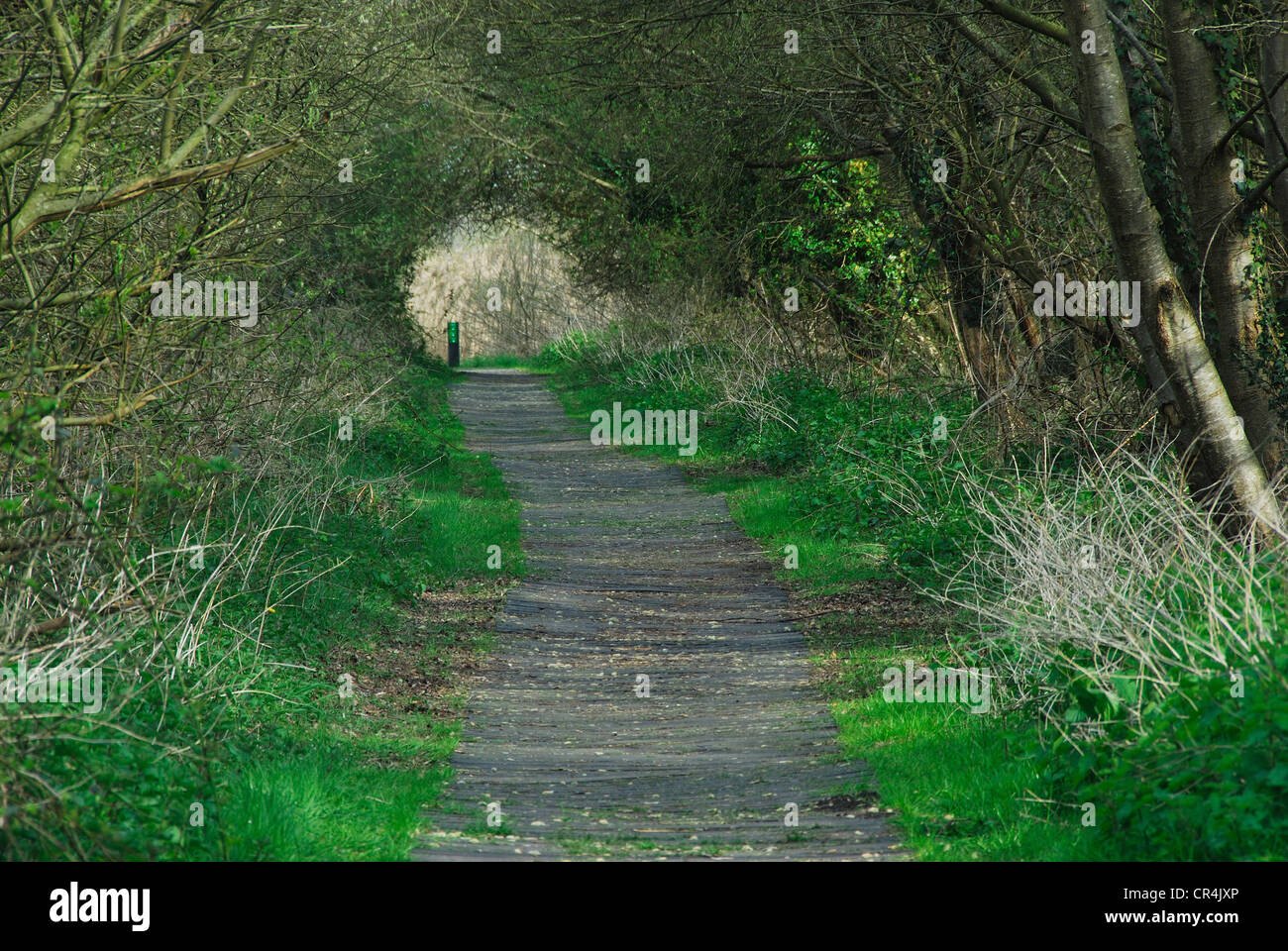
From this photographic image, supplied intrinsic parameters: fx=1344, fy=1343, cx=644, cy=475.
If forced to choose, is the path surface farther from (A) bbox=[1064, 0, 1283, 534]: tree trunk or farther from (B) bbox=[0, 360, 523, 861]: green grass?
(A) bbox=[1064, 0, 1283, 534]: tree trunk

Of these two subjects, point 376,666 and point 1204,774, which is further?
point 376,666

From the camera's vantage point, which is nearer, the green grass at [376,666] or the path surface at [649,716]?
the green grass at [376,666]

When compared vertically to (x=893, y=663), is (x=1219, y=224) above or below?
above

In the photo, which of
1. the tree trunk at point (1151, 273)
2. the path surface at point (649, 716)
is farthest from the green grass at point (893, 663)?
the tree trunk at point (1151, 273)

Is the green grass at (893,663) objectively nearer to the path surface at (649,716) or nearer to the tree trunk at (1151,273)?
the path surface at (649,716)

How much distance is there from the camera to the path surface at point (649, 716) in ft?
19.5

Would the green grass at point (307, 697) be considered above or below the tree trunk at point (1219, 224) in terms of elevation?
below

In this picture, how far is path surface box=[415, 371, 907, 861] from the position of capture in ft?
19.5

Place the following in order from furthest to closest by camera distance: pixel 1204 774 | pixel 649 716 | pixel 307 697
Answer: pixel 649 716, pixel 307 697, pixel 1204 774

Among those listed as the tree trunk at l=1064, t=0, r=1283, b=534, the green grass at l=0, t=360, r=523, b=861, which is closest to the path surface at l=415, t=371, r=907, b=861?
the green grass at l=0, t=360, r=523, b=861

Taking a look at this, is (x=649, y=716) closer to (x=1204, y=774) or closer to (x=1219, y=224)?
(x=1204, y=774)

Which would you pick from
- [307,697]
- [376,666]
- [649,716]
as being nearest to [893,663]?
[649,716]

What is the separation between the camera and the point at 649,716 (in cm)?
802

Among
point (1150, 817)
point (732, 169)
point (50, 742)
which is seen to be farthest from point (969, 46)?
point (50, 742)
